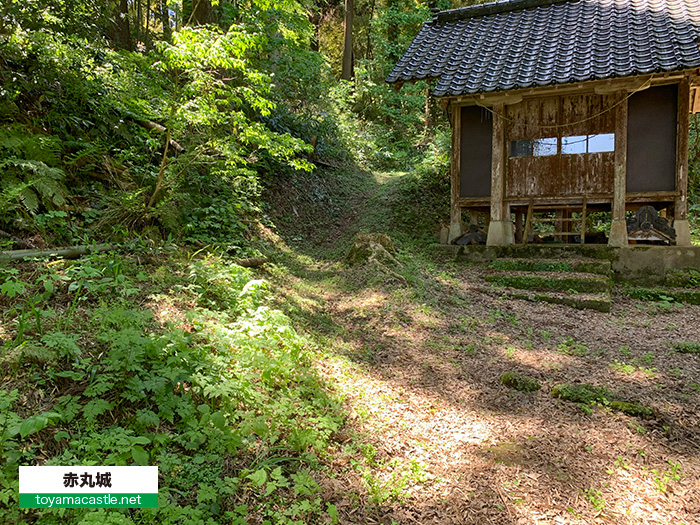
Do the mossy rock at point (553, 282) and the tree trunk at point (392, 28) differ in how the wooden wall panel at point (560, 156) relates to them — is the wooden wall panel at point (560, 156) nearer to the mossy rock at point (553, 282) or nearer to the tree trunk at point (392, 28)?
the mossy rock at point (553, 282)

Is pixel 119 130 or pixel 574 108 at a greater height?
pixel 574 108

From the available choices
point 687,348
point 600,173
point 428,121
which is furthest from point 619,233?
point 428,121

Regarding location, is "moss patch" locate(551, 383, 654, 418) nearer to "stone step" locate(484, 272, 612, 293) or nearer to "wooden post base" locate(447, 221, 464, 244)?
"stone step" locate(484, 272, 612, 293)

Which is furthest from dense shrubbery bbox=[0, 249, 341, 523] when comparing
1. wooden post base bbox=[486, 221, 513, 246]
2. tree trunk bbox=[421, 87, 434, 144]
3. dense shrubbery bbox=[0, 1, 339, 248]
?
tree trunk bbox=[421, 87, 434, 144]

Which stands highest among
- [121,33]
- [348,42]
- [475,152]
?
[348,42]

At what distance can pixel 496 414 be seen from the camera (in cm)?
346

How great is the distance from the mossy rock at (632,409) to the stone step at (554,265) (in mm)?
5348

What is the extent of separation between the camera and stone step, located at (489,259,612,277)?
8144 mm

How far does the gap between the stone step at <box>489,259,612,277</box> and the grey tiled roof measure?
3.62 meters

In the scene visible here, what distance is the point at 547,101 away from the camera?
31.7ft

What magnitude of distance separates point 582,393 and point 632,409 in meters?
0.38

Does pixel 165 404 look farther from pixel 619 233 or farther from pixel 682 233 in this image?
pixel 682 233

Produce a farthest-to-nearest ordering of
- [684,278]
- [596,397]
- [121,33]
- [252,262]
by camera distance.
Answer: [121,33] → [684,278] → [252,262] → [596,397]

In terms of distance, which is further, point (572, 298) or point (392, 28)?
point (392, 28)
